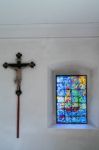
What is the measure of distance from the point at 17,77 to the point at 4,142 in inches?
33.8

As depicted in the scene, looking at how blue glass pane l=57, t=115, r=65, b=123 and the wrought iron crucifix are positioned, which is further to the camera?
blue glass pane l=57, t=115, r=65, b=123

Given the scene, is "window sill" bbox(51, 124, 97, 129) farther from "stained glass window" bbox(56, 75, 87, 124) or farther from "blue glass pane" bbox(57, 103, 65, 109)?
"blue glass pane" bbox(57, 103, 65, 109)

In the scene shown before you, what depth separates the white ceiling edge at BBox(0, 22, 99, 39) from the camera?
2805mm

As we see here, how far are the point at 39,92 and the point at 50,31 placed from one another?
803mm

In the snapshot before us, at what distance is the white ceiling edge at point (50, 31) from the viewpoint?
2.80 meters

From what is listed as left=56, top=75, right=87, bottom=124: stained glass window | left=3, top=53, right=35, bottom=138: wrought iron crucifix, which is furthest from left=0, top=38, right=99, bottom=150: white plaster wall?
left=56, top=75, right=87, bottom=124: stained glass window

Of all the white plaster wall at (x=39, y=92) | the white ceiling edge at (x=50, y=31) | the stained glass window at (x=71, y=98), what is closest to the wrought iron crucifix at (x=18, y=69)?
the white plaster wall at (x=39, y=92)

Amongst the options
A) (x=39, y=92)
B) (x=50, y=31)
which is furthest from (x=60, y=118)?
(x=50, y=31)

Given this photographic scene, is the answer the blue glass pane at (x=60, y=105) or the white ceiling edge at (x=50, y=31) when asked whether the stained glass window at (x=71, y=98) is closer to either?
the blue glass pane at (x=60, y=105)

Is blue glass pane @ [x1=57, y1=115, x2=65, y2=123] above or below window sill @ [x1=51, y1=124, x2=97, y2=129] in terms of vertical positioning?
above

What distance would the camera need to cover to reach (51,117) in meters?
3.06

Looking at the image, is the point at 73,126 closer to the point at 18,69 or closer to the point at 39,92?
the point at 39,92

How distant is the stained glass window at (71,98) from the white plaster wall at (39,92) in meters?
0.21

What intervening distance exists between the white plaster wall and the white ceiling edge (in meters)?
0.06
